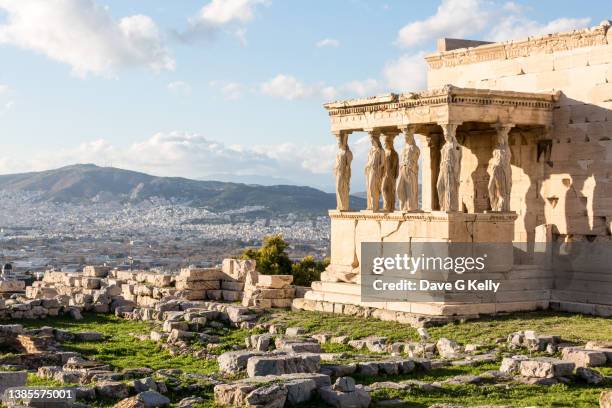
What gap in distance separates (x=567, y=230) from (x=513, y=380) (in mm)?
8897

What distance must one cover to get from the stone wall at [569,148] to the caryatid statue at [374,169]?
284 centimetres

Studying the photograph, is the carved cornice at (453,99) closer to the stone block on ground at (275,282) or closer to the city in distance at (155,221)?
the stone block on ground at (275,282)

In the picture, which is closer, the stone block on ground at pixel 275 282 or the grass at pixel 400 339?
the grass at pixel 400 339

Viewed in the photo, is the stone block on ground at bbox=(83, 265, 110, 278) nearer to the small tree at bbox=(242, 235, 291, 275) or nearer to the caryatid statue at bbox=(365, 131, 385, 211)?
the small tree at bbox=(242, 235, 291, 275)

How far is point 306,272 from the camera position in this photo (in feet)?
129

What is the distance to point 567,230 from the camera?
22.6 meters

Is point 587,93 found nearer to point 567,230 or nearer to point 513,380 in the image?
point 567,230

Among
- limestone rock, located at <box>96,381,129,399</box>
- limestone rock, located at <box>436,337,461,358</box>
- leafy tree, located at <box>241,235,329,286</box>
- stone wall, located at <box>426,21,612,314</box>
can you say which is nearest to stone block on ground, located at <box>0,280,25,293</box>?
leafy tree, located at <box>241,235,329,286</box>

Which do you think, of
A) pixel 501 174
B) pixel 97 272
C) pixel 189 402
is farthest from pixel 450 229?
pixel 97 272

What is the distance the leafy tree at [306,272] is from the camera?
3831 cm

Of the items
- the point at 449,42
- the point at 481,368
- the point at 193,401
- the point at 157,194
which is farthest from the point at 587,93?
the point at 157,194

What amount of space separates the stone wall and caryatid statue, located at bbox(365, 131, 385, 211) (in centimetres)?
284

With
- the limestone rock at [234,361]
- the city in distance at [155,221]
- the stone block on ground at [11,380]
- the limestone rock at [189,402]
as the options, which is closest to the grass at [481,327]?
the limestone rock at [234,361]

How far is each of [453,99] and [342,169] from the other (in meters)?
3.97
